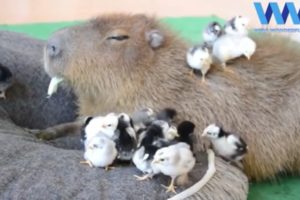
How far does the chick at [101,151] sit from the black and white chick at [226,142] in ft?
0.71

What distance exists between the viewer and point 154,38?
56.1 inches

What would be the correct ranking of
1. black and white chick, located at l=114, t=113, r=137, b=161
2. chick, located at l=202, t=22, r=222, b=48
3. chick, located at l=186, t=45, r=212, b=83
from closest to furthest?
1. black and white chick, located at l=114, t=113, r=137, b=161
2. chick, located at l=186, t=45, r=212, b=83
3. chick, located at l=202, t=22, r=222, b=48

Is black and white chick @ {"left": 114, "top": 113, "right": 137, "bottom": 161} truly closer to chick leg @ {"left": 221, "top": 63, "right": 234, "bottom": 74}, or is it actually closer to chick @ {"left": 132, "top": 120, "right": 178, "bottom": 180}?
chick @ {"left": 132, "top": 120, "right": 178, "bottom": 180}

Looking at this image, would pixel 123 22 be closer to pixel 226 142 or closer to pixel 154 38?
pixel 154 38

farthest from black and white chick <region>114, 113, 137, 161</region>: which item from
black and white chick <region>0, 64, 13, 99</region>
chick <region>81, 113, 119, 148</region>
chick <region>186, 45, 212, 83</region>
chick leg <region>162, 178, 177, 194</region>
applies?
black and white chick <region>0, 64, 13, 99</region>

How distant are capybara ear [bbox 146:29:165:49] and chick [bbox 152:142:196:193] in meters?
0.33

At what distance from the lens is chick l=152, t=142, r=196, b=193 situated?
1.14 m

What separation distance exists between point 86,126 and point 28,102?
432 mm

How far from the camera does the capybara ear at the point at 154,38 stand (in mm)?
1425

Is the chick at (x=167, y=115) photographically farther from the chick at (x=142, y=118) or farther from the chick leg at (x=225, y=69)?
the chick leg at (x=225, y=69)

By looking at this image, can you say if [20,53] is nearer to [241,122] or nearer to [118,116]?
[118,116]

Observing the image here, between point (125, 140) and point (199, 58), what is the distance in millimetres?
257

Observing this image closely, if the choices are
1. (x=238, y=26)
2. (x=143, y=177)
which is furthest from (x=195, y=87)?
(x=143, y=177)

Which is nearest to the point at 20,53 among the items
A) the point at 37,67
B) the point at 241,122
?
the point at 37,67
